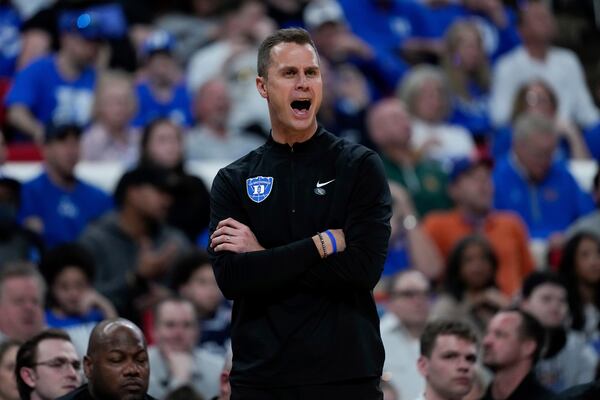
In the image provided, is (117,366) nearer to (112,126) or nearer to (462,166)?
(112,126)

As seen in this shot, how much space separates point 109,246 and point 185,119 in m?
2.48

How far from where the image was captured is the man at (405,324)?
25.9 ft

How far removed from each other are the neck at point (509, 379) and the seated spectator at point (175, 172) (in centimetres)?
295

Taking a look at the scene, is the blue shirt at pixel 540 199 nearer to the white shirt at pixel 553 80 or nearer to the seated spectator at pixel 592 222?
the seated spectator at pixel 592 222

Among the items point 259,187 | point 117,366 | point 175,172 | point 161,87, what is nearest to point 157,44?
point 161,87

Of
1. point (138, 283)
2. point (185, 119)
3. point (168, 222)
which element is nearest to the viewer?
point (138, 283)

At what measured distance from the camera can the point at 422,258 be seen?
930 cm

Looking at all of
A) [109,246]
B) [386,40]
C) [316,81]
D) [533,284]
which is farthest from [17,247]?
[386,40]

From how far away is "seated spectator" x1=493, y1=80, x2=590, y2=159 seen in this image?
11.2 m

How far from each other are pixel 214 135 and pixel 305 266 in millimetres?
6153

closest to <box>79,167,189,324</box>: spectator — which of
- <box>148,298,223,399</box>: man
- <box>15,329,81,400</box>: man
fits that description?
<box>148,298,223,399</box>: man

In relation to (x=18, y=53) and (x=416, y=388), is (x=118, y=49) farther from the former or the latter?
(x=416, y=388)

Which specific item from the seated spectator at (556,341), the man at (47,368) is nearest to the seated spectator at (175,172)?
the seated spectator at (556,341)

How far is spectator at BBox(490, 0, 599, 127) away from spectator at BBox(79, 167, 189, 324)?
4304 millimetres
